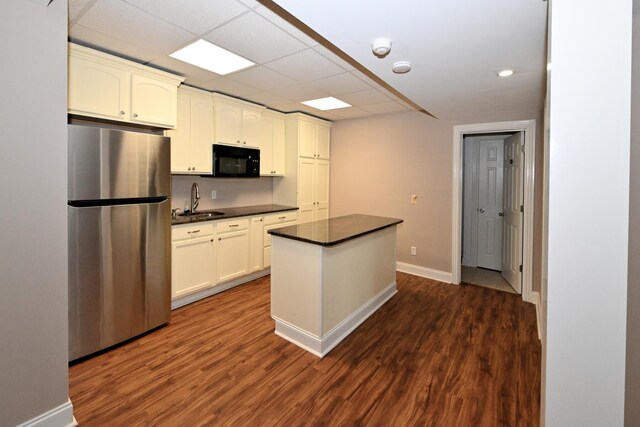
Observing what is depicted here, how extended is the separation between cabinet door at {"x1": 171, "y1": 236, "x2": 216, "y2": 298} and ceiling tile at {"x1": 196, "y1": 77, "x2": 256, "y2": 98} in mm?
1658

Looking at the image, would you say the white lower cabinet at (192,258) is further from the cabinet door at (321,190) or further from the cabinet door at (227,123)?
the cabinet door at (321,190)

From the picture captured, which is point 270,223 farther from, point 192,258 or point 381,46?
point 381,46

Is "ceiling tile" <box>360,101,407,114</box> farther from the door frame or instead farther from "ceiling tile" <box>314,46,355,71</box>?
"ceiling tile" <box>314,46,355,71</box>

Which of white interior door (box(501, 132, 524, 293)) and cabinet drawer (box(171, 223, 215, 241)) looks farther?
white interior door (box(501, 132, 524, 293))

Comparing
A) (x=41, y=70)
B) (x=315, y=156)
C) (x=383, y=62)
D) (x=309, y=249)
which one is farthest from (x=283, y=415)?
(x=315, y=156)

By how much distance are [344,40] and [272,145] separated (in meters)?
2.76

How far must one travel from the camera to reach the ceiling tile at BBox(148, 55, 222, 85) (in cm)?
Answer: 272

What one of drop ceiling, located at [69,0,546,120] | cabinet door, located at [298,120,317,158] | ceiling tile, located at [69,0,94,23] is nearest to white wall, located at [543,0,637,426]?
drop ceiling, located at [69,0,546,120]

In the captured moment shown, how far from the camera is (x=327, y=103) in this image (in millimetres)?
4086

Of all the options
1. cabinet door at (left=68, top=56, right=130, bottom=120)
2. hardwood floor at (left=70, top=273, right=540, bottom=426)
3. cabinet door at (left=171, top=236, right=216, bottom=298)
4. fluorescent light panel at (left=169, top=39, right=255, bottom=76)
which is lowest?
hardwood floor at (left=70, top=273, right=540, bottom=426)

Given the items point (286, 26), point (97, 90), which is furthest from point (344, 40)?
point (97, 90)

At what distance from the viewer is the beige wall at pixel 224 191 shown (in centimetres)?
374

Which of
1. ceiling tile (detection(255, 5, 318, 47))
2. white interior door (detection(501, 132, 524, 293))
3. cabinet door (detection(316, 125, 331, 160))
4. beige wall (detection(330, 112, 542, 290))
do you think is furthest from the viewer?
cabinet door (detection(316, 125, 331, 160))

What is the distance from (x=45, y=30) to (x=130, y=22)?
644 mm
